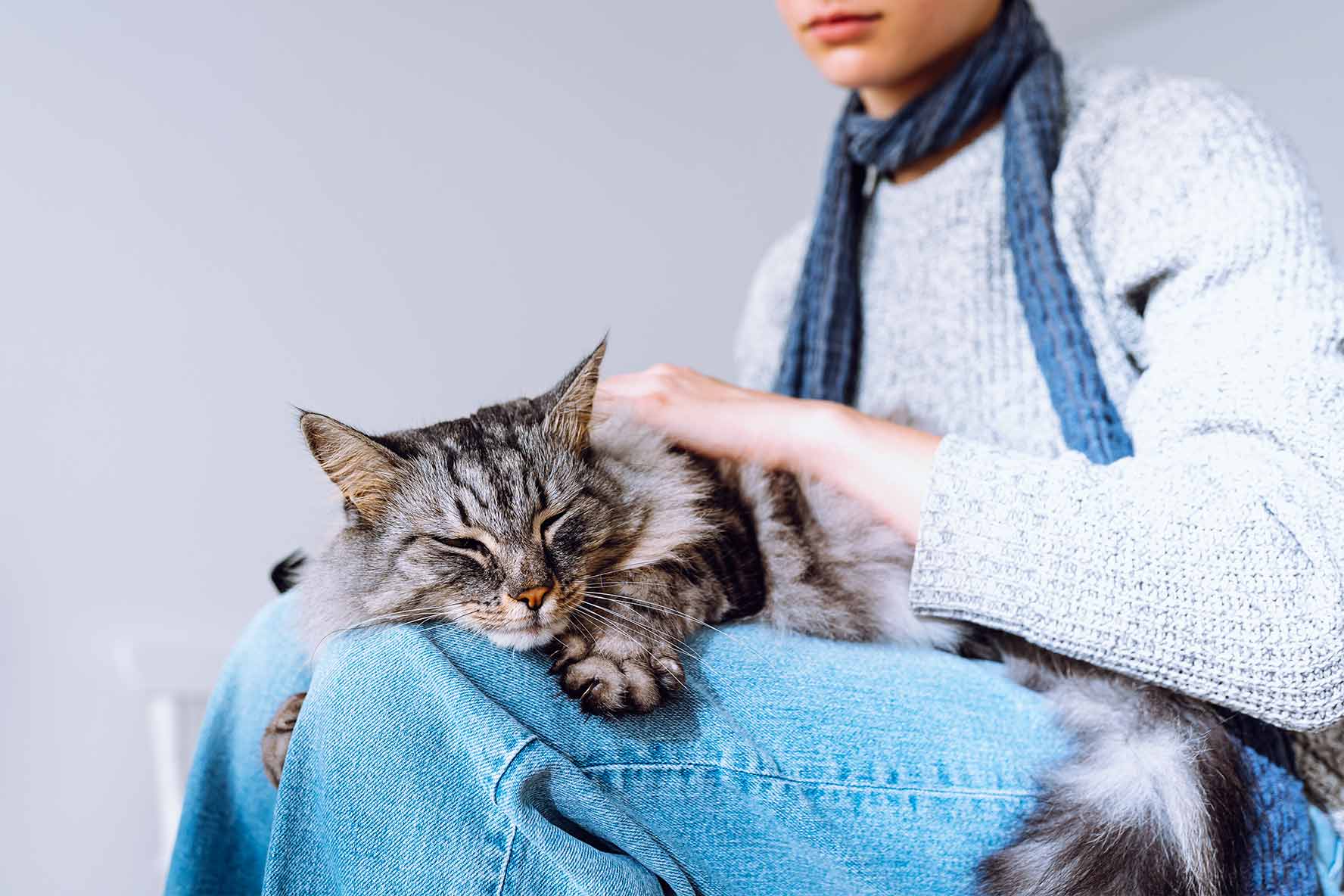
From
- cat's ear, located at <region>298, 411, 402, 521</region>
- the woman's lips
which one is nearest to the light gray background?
cat's ear, located at <region>298, 411, 402, 521</region>

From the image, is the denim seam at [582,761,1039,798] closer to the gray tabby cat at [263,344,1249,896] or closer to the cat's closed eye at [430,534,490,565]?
the gray tabby cat at [263,344,1249,896]

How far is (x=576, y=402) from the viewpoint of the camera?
1.06 metres

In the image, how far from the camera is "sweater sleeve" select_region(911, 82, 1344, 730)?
0.86 m

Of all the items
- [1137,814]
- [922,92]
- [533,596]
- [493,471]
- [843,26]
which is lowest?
[1137,814]

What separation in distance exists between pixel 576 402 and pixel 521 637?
0.96 ft

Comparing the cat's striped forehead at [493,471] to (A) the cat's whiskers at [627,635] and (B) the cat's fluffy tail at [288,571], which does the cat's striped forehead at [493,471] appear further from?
(B) the cat's fluffy tail at [288,571]

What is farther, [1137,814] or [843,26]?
[843,26]

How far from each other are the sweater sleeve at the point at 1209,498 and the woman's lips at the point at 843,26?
0.53m

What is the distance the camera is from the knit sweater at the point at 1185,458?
34.2 inches

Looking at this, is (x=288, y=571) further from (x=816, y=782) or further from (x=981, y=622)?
(x=981, y=622)

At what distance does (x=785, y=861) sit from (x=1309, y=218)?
916mm

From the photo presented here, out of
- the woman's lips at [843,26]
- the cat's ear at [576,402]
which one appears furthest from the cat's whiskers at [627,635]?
the woman's lips at [843,26]

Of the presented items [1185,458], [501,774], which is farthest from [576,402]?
[1185,458]

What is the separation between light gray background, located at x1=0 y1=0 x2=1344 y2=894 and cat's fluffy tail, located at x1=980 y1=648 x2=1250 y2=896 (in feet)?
3.30
